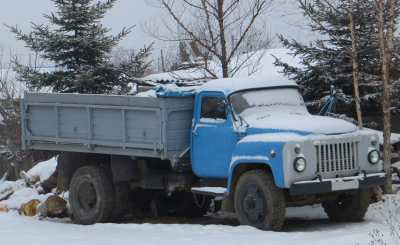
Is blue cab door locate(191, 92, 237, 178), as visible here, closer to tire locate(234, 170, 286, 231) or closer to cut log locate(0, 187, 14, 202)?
tire locate(234, 170, 286, 231)

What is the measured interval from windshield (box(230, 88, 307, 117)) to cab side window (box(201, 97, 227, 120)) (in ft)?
0.60

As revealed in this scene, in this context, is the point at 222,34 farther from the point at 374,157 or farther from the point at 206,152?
the point at 374,157

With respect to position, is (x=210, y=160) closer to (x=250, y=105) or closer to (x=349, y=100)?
(x=250, y=105)

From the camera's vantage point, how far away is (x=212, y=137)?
1255cm

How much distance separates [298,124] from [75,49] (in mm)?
9518

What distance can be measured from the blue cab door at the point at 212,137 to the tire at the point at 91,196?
2.14 m

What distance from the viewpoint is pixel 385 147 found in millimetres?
14445

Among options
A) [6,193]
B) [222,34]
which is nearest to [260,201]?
[222,34]

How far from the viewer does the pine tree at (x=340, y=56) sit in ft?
52.5

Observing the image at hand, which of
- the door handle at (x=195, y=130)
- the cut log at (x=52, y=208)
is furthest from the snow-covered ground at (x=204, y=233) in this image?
the cut log at (x=52, y=208)

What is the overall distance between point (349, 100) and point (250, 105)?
4.47 m

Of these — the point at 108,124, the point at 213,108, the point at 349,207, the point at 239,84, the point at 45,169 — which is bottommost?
the point at 349,207

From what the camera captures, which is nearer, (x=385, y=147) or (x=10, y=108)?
(x=385, y=147)

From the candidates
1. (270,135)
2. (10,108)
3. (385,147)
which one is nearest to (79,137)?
(270,135)
